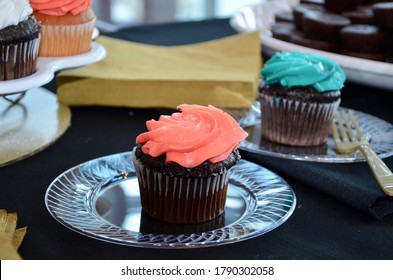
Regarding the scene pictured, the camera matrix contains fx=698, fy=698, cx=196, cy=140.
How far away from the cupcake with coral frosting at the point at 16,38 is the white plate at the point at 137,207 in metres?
0.27

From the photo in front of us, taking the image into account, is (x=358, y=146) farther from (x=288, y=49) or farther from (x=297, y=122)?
(x=288, y=49)

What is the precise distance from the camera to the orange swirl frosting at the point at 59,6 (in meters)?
1.50

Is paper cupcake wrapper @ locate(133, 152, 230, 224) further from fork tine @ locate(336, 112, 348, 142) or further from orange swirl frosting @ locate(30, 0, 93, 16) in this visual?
orange swirl frosting @ locate(30, 0, 93, 16)

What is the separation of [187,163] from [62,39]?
61 centimetres

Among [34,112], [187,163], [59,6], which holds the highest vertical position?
[59,6]

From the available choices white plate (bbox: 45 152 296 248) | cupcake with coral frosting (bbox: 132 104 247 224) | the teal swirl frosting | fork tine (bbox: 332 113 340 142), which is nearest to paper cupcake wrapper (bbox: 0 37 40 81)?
white plate (bbox: 45 152 296 248)

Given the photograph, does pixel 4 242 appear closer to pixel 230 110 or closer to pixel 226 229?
pixel 226 229

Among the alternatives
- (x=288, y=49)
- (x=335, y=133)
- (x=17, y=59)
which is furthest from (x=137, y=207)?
(x=288, y=49)

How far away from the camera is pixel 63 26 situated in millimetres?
1546

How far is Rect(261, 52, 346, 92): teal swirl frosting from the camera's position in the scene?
1.45m

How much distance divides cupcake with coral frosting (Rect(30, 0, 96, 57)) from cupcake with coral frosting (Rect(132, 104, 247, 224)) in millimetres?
506

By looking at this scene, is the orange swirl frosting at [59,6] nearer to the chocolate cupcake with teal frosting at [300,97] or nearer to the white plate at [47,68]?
the white plate at [47,68]

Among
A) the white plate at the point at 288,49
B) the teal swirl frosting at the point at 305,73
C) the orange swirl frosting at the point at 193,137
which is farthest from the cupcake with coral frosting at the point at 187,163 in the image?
the white plate at the point at 288,49

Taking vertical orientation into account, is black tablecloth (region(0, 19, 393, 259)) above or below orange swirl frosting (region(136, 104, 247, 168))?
below
